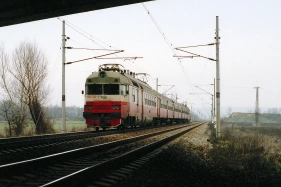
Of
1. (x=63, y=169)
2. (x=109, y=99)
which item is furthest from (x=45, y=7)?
(x=109, y=99)

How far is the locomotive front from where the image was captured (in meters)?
19.0

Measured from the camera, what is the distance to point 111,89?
19656 mm

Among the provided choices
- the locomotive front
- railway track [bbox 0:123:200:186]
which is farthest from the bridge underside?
the locomotive front

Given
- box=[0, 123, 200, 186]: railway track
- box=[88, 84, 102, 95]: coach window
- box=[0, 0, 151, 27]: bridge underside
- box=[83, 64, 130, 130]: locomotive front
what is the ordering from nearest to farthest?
1. box=[0, 123, 200, 186]: railway track
2. box=[0, 0, 151, 27]: bridge underside
3. box=[83, 64, 130, 130]: locomotive front
4. box=[88, 84, 102, 95]: coach window

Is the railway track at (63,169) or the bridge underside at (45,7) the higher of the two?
the bridge underside at (45,7)

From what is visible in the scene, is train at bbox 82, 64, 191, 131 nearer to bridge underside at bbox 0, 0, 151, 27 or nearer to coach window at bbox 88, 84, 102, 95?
coach window at bbox 88, 84, 102, 95

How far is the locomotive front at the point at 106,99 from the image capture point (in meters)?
19.0

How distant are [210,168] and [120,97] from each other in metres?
12.0

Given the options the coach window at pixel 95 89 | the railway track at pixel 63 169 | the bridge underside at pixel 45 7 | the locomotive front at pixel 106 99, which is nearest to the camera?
the railway track at pixel 63 169

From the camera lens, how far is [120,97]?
19312 mm

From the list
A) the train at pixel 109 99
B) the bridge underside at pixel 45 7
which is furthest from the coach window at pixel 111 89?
the bridge underside at pixel 45 7

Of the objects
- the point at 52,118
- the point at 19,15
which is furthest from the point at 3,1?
the point at 52,118

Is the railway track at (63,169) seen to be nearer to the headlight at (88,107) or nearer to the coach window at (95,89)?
the headlight at (88,107)

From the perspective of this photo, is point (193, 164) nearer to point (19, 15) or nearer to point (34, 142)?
point (19, 15)
